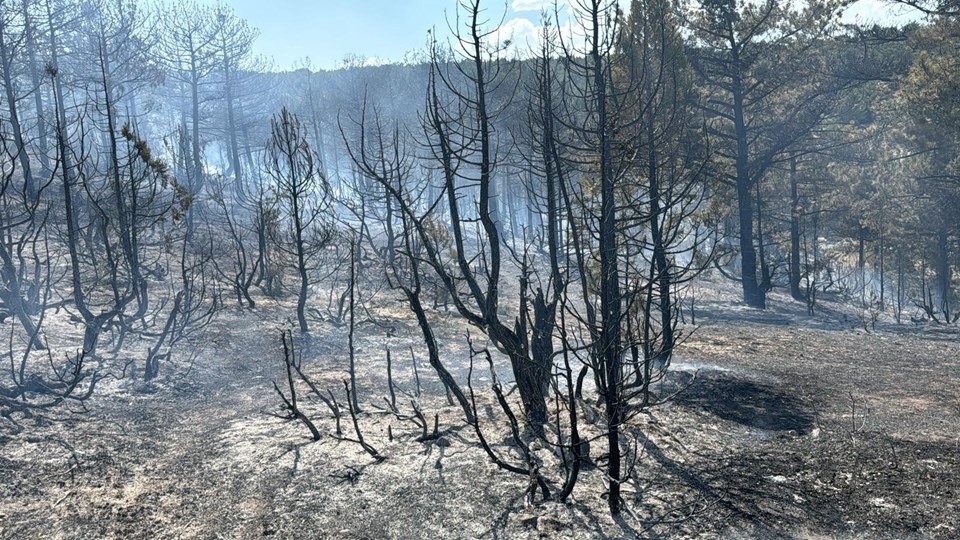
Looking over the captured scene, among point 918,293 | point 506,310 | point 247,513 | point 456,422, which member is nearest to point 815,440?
point 456,422

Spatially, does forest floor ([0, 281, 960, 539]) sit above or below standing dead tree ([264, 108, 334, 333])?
below

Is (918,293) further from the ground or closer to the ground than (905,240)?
closer to the ground

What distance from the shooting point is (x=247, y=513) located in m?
5.41

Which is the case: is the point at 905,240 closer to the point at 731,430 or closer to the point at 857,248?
the point at 857,248

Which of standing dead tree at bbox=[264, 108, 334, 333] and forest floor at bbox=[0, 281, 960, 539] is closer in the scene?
forest floor at bbox=[0, 281, 960, 539]

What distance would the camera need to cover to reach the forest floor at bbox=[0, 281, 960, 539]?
5023 millimetres

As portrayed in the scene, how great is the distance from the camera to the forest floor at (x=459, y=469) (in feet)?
16.5

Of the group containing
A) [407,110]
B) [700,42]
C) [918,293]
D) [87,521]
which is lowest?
[918,293]

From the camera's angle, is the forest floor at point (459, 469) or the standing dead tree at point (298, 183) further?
the standing dead tree at point (298, 183)

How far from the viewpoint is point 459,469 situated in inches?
238

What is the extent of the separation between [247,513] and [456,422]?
2742 mm

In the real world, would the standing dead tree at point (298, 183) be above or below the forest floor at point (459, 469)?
above

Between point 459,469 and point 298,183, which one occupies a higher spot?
point 298,183

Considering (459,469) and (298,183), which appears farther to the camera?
(298,183)
